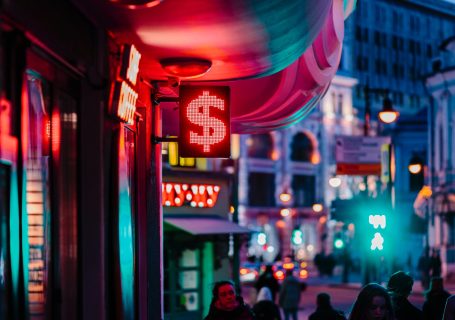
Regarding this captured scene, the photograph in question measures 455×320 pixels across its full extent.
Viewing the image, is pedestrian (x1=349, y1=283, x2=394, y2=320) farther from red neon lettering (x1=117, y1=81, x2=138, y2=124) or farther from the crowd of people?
red neon lettering (x1=117, y1=81, x2=138, y2=124)

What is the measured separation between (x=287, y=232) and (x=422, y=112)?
18.9 metres

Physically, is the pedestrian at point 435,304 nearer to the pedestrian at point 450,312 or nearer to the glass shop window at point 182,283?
the pedestrian at point 450,312

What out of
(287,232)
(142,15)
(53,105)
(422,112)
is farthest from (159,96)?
(287,232)

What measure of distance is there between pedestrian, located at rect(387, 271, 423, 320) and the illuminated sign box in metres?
2.13

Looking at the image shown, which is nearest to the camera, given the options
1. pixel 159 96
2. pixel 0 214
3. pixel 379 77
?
pixel 0 214

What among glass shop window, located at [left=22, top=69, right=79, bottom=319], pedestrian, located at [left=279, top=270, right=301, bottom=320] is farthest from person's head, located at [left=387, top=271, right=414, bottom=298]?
pedestrian, located at [left=279, top=270, right=301, bottom=320]

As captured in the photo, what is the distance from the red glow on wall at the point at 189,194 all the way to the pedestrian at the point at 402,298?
17.5 metres

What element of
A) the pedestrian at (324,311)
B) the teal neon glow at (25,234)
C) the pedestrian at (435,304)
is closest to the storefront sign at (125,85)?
the teal neon glow at (25,234)

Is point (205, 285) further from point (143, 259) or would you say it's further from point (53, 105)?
point (53, 105)

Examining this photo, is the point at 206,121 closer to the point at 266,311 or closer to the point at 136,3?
the point at 136,3

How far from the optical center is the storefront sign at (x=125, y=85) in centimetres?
841

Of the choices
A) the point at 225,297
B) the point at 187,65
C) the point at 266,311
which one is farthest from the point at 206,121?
the point at 266,311

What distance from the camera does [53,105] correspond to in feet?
23.0

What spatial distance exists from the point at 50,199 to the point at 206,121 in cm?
374
